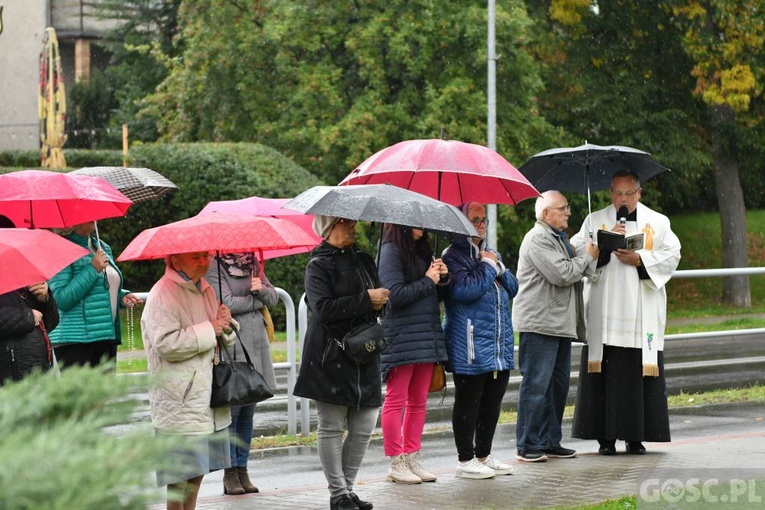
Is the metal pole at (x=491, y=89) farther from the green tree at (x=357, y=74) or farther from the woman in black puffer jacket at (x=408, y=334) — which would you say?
the woman in black puffer jacket at (x=408, y=334)

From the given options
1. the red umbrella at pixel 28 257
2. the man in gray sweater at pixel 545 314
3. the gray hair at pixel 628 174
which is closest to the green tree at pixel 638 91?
the gray hair at pixel 628 174

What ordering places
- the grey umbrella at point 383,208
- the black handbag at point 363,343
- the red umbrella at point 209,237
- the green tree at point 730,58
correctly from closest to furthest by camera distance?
the red umbrella at point 209,237 < the grey umbrella at point 383,208 < the black handbag at point 363,343 < the green tree at point 730,58

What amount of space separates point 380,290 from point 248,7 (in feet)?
65.9

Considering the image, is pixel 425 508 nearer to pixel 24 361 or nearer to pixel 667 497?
pixel 667 497

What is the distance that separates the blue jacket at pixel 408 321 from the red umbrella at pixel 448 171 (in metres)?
0.58

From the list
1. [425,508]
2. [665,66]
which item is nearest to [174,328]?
[425,508]

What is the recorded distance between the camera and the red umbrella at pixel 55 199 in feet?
26.1

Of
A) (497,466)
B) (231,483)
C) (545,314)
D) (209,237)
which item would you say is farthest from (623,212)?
(209,237)

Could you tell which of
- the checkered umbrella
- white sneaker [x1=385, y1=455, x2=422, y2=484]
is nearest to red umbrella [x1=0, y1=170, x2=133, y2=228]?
the checkered umbrella

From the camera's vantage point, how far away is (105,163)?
29344mm

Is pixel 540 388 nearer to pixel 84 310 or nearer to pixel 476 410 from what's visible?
pixel 476 410

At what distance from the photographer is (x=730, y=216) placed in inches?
1203

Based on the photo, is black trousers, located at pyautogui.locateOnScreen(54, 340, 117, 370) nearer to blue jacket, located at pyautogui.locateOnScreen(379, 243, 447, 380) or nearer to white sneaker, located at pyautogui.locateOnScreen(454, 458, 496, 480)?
blue jacket, located at pyautogui.locateOnScreen(379, 243, 447, 380)

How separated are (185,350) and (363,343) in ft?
4.04
